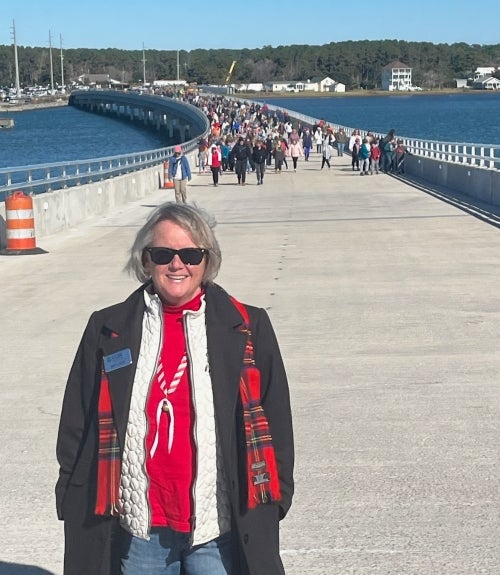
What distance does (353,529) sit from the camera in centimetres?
540

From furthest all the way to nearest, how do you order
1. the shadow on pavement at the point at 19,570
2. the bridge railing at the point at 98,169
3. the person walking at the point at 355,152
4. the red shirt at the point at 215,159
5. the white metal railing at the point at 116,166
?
the person walking at the point at 355,152, the red shirt at the point at 215,159, the bridge railing at the point at 98,169, the white metal railing at the point at 116,166, the shadow on pavement at the point at 19,570

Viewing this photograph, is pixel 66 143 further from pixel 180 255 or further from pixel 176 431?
pixel 176 431

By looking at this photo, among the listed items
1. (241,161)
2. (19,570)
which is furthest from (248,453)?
(241,161)

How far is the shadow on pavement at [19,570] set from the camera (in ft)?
16.3

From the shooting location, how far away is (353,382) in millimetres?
8414

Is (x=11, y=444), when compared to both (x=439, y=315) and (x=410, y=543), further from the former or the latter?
(x=439, y=315)

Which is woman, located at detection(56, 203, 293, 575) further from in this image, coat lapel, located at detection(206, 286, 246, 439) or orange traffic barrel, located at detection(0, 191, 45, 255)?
orange traffic barrel, located at detection(0, 191, 45, 255)

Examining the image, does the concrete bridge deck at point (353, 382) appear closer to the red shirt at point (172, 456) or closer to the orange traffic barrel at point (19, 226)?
the orange traffic barrel at point (19, 226)

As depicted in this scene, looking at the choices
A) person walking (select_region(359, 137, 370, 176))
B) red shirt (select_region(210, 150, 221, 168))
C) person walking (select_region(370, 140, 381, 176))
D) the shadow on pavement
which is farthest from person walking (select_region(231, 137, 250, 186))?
the shadow on pavement

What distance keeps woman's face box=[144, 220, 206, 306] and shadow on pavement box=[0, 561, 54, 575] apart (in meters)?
1.99

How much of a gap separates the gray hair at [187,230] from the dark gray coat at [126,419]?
8 centimetres

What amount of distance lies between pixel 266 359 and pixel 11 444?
3.90 meters

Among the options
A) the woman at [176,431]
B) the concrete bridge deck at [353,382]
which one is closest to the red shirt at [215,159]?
the concrete bridge deck at [353,382]

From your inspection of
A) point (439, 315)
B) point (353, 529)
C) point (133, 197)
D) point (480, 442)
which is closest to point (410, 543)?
point (353, 529)
